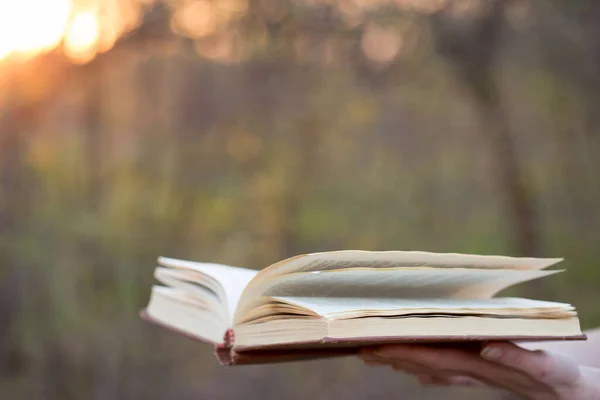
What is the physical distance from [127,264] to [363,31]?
140 centimetres

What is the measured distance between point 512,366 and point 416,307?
14 centimetres

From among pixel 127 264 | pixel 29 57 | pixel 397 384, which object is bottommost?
pixel 397 384

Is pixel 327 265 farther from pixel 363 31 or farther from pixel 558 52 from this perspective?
pixel 558 52

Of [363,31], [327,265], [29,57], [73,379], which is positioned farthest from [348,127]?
[327,265]

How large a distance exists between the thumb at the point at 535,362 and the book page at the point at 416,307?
4cm

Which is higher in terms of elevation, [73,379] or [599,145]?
[599,145]

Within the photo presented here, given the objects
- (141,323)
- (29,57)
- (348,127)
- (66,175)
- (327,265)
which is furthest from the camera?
(348,127)

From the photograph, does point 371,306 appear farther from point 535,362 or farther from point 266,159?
point 266,159

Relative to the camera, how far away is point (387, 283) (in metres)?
0.61

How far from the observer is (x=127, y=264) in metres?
2.75

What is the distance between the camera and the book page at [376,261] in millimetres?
535

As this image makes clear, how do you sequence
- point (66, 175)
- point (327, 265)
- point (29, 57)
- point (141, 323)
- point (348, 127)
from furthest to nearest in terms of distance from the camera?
point (348, 127) → point (141, 323) → point (66, 175) → point (29, 57) → point (327, 265)

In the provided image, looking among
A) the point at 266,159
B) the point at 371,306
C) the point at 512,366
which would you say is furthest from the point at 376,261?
the point at 266,159

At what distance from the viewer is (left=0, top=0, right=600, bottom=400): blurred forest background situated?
101 inches
